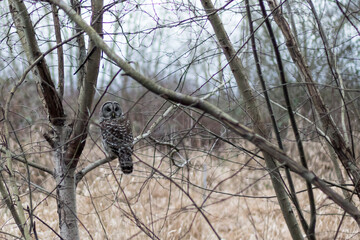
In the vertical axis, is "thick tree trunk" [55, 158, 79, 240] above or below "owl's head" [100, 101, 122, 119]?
below

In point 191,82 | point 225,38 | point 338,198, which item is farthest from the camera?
point 191,82

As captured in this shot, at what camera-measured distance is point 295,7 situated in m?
2.63

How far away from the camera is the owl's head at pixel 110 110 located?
4.62 m

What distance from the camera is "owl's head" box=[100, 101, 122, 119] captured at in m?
4.62

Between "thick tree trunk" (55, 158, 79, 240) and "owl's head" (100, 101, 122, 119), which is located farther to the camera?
"owl's head" (100, 101, 122, 119)

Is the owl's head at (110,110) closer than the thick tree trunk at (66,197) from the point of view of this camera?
No

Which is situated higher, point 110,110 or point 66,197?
point 110,110

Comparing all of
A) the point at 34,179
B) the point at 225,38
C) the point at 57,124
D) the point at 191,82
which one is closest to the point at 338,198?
the point at 225,38

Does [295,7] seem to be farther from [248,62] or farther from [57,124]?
[57,124]

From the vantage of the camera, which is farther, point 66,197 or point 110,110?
point 110,110

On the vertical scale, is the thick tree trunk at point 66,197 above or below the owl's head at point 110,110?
below

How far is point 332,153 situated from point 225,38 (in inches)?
39.7

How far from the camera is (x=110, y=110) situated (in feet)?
15.8

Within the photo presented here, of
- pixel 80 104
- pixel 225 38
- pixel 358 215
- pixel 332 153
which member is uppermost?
pixel 225 38
